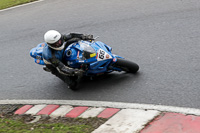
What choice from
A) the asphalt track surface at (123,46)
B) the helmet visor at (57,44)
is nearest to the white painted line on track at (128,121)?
the asphalt track surface at (123,46)

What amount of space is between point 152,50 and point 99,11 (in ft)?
11.4

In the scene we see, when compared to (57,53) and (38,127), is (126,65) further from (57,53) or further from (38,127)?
(38,127)

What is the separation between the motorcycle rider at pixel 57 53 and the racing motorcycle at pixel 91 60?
0.32 ft

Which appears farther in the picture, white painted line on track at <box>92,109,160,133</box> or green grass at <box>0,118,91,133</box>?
green grass at <box>0,118,91,133</box>

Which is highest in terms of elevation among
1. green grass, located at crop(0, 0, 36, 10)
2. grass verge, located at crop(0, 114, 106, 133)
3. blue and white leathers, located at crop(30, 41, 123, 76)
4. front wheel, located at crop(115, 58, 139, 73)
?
green grass, located at crop(0, 0, 36, 10)

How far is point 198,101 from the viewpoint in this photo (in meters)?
5.15

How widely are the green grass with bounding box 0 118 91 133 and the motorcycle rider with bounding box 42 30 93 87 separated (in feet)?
3.86

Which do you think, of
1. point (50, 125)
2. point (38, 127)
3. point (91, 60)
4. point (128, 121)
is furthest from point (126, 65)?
point (38, 127)

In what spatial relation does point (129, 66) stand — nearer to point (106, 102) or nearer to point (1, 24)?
point (106, 102)

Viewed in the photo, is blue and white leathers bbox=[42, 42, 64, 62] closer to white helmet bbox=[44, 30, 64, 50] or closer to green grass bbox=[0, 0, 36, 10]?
white helmet bbox=[44, 30, 64, 50]

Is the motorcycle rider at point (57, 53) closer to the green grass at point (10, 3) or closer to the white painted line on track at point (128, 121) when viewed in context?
the white painted line on track at point (128, 121)

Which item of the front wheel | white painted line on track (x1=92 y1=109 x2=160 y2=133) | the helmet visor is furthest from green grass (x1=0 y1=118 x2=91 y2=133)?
the front wheel

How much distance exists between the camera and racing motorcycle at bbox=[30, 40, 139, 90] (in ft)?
19.8

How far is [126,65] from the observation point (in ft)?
20.9
